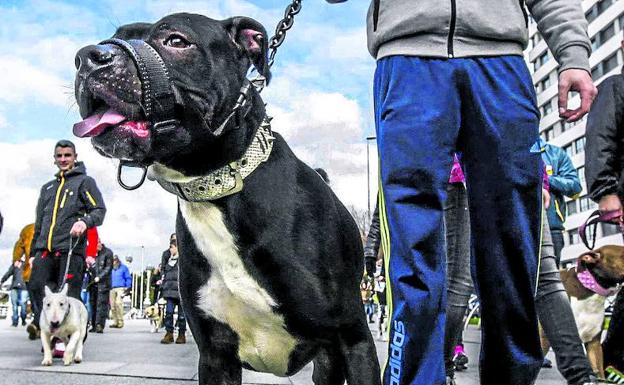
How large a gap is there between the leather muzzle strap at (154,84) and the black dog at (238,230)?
0.02 m

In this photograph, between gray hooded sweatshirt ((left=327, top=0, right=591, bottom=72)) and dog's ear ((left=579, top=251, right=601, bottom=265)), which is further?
dog's ear ((left=579, top=251, right=601, bottom=265))

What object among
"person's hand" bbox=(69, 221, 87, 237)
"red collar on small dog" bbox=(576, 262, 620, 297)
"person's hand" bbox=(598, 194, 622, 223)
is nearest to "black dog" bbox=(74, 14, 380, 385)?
"person's hand" bbox=(598, 194, 622, 223)

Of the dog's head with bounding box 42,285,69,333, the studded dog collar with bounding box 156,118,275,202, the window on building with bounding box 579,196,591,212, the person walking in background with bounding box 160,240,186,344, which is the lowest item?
the window on building with bounding box 579,196,591,212

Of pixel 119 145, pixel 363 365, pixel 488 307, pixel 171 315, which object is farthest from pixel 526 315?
pixel 171 315

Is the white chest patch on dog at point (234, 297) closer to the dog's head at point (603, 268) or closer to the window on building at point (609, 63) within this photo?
the dog's head at point (603, 268)

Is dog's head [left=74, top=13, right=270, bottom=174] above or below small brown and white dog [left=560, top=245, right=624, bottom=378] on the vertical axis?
above

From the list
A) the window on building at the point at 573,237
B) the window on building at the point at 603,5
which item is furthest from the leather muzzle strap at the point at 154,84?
the window on building at the point at 573,237

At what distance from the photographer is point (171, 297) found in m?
10.1

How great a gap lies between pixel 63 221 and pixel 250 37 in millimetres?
4499

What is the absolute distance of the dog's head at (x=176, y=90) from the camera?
234 cm

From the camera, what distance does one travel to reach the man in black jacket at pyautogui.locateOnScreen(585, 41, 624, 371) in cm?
366

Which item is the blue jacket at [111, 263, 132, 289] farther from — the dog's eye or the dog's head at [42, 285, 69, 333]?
the dog's eye

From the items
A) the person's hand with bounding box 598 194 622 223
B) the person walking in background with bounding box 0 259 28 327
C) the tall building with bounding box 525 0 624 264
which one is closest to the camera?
the person's hand with bounding box 598 194 622 223

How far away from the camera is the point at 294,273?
8.61 feet
